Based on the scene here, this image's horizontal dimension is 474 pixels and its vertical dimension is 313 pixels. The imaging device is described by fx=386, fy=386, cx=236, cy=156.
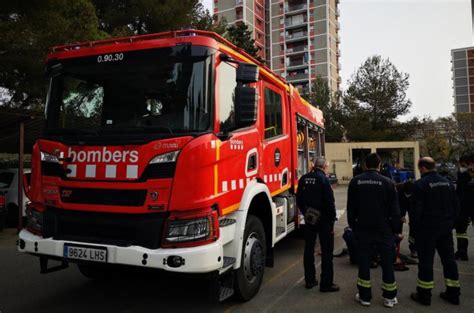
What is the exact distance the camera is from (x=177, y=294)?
482 cm

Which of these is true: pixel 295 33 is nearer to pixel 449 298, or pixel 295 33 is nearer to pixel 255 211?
pixel 255 211

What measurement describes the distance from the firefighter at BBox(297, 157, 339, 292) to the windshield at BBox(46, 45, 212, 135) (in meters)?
2.00

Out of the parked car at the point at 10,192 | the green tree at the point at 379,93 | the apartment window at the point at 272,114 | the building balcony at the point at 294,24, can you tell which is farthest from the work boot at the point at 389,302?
the building balcony at the point at 294,24

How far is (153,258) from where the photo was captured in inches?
137

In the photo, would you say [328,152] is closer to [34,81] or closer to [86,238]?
[34,81]

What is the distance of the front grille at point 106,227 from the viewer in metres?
3.61

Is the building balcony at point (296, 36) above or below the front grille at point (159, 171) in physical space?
above

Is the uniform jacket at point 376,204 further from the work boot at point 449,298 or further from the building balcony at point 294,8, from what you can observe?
the building balcony at point 294,8

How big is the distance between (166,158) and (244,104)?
3.37 ft

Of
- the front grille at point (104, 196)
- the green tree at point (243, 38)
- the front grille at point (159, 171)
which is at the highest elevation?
the green tree at point (243, 38)

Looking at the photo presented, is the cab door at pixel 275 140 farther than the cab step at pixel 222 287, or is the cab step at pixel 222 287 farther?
the cab door at pixel 275 140

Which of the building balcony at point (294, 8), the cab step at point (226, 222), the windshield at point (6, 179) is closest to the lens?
the cab step at point (226, 222)

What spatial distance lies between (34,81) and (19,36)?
147 centimetres

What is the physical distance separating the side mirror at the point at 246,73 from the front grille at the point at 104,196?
1.55m
